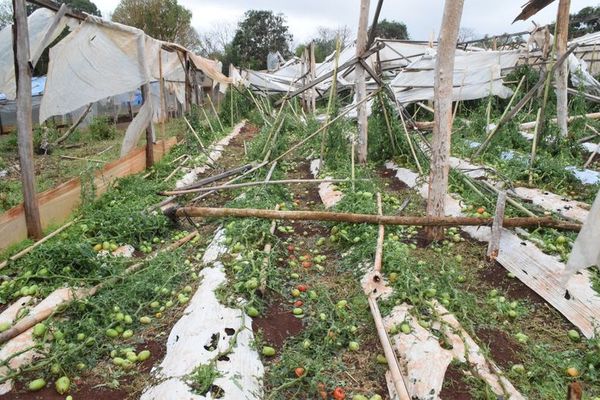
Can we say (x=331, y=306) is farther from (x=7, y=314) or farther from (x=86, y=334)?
(x=7, y=314)

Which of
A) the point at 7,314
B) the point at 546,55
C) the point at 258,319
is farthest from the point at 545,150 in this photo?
the point at 7,314

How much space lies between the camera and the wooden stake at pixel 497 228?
4109 mm

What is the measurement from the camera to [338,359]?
9.78ft

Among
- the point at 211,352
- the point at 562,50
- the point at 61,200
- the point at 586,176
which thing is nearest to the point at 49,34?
the point at 61,200

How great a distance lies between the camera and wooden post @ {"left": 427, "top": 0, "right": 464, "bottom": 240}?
13.3 feet

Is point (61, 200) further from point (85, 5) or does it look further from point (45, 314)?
point (85, 5)

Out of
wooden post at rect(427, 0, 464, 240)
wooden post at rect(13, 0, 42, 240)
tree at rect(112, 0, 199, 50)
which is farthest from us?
tree at rect(112, 0, 199, 50)

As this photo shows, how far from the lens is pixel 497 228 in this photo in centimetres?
416

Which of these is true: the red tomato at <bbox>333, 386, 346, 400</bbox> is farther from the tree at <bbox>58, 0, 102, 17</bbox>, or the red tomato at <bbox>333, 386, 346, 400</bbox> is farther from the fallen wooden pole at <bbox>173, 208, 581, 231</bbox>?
the tree at <bbox>58, 0, 102, 17</bbox>

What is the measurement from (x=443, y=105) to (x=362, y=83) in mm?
3430

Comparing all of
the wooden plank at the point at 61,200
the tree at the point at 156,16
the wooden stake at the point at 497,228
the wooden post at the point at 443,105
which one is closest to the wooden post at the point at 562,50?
the wooden post at the point at 443,105

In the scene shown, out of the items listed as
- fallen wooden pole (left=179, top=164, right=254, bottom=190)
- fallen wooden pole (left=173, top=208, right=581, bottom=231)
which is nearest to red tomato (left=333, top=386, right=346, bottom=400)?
fallen wooden pole (left=173, top=208, right=581, bottom=231)

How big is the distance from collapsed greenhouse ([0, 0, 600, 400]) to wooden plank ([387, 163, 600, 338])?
16 mm

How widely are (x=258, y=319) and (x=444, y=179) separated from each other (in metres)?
2.41
